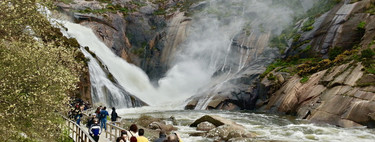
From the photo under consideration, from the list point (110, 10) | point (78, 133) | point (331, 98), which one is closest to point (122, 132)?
point (78, 133)

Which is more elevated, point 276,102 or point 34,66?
point 34,66

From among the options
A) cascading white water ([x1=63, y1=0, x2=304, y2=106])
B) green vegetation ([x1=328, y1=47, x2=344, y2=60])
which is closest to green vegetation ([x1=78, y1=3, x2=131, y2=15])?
cascading white water ([x1=63, y1=0, x2=304, y2=106])

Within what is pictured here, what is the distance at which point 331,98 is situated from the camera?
2605 centimetres

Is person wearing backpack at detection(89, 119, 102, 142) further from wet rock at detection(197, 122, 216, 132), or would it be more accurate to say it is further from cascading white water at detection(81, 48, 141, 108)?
cascading white water at detection(81, 48, 141, 108)

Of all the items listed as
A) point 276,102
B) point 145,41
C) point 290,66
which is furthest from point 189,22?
point 276,102

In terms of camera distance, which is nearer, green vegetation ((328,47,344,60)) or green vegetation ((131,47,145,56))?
green vegetation ((328,47,344,60))

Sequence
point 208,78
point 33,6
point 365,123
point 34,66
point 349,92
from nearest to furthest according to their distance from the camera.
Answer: point 34,66 < point 33,6 < point 365,123 < point 349,92 < point 208,78

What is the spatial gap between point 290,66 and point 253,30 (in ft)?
60.7

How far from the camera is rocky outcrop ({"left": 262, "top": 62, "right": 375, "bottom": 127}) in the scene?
74.0 feet

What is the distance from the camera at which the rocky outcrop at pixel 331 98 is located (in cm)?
2257

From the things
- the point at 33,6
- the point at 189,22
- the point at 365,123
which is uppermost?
the point at 189,22

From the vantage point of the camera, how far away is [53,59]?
1207cm

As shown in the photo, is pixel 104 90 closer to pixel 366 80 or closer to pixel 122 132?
pixel 366 80

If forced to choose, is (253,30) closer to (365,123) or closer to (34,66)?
(365,123)
